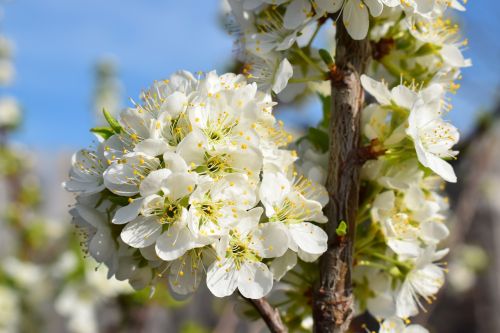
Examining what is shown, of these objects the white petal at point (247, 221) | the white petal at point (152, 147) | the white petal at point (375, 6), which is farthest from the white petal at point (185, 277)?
the white petal at point (375, 6)

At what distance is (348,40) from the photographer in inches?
52.1

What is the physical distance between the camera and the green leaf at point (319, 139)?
1.40 metres

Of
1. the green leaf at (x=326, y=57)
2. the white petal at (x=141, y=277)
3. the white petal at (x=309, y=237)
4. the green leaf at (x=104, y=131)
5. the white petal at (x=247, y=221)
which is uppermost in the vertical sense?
the green leaf at (x=326, y=57)

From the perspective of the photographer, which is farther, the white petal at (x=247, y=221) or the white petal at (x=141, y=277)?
the white petal at (x=141, y=277)

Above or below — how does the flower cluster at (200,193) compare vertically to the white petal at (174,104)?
below

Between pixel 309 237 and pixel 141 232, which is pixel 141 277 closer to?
pixel 141 232

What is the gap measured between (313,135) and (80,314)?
2.64 meters

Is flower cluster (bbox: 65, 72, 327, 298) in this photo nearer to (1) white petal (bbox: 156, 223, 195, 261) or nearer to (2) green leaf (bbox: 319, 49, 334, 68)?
(1) white petal (bbox: 156, 223, 195, 261)

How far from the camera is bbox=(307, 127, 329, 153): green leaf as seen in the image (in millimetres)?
1402

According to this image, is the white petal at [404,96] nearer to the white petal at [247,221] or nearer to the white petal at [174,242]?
the white petal at [247,221]

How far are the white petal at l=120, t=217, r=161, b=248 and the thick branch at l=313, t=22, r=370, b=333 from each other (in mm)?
377

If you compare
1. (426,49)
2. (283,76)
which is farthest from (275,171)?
(426,49)

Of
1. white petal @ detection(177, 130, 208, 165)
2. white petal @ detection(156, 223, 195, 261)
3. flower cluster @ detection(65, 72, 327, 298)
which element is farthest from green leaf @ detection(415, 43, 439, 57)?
white petal @ detection(156, 223, 195, 261)

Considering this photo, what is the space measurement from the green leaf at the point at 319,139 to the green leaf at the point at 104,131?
18.5 inches
